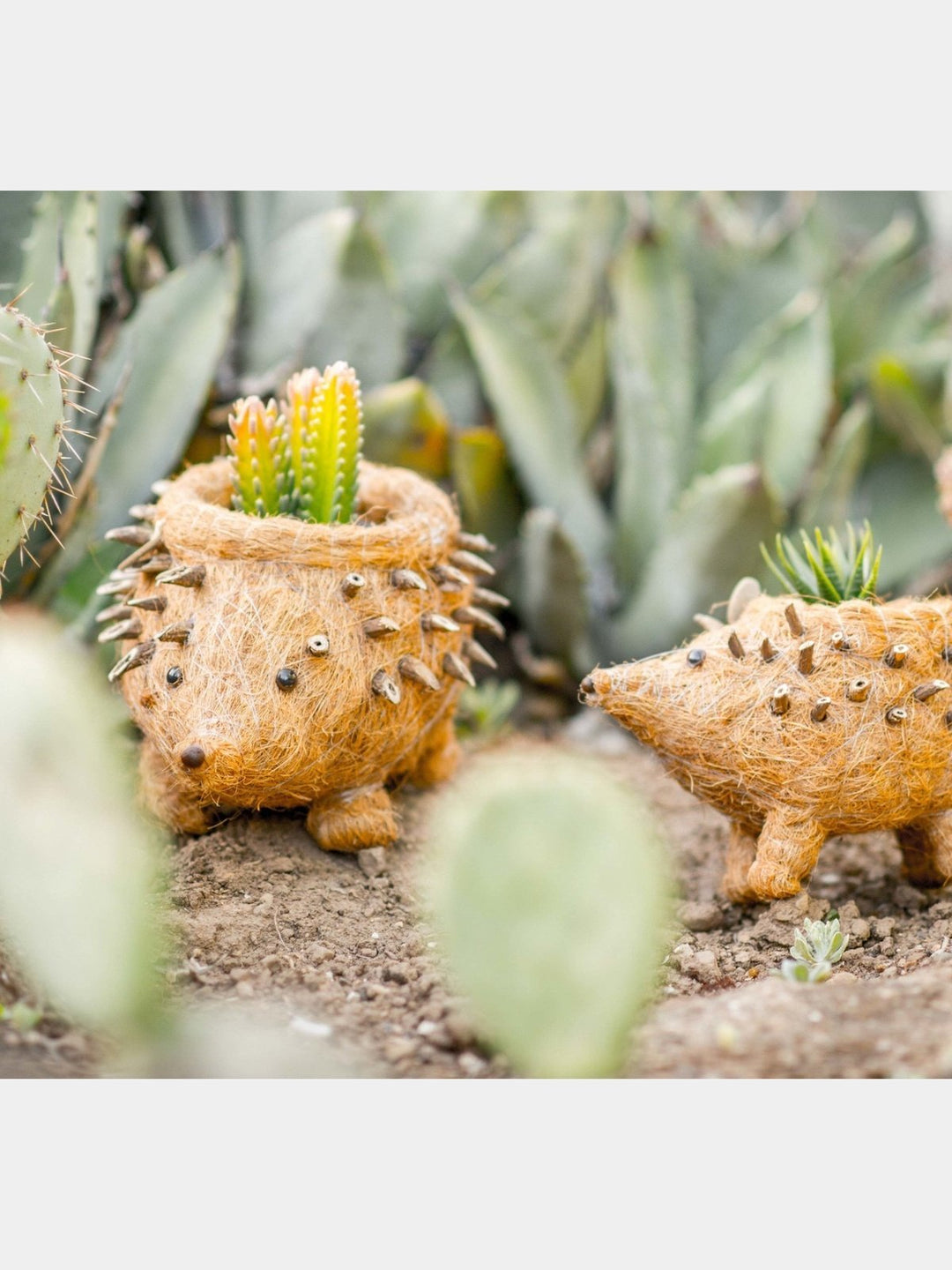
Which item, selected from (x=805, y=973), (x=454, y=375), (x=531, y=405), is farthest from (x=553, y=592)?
(x=805, y=973)

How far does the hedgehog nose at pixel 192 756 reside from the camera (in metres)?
1.66

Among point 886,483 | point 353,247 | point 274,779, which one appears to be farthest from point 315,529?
point 886,483

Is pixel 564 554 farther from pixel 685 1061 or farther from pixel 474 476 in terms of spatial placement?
pixel 685 1061

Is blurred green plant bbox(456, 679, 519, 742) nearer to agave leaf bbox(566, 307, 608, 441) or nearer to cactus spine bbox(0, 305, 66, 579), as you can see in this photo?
agave leaf bbox(566, 307, 608, 441)

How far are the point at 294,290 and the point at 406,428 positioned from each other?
308mm

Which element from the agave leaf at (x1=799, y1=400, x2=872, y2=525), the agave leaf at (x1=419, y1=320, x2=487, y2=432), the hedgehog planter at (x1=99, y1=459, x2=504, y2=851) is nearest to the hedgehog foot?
the hedgehog planter at (x1=99, y1=459, x2=504, y2=851)

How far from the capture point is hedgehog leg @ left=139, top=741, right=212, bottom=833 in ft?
6.17

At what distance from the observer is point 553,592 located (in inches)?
98.9

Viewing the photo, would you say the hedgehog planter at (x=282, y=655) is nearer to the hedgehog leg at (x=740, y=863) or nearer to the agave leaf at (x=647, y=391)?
the hedgehog leg at (x=740, y=863)

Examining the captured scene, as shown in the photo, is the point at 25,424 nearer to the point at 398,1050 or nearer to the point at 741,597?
the point at 398,1050

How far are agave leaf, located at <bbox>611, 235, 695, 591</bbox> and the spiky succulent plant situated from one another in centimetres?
82

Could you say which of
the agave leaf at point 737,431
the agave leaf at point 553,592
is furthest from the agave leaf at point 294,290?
the agave leaf at point 737,431

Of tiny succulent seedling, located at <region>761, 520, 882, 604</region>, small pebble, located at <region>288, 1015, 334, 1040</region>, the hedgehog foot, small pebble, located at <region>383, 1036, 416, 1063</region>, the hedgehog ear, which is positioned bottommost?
small pebble, located at <region>383, 1036, 416, 1063</region>

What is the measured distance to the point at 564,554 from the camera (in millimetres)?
2449
